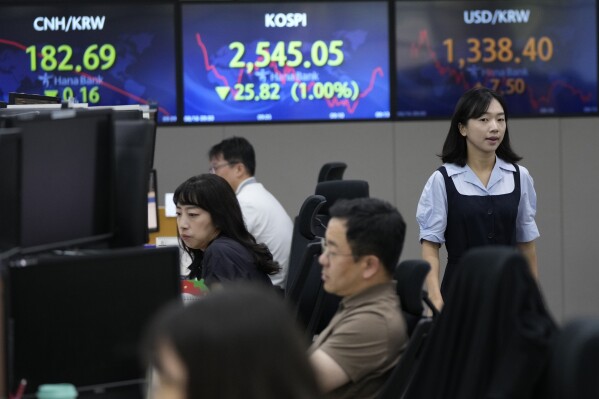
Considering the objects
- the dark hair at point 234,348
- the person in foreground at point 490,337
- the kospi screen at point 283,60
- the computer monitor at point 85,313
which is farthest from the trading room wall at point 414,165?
the dark hair at point 234,348

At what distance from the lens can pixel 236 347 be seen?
105 centimetres

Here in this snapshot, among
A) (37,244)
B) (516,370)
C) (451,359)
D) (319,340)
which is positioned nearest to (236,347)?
(516,370)

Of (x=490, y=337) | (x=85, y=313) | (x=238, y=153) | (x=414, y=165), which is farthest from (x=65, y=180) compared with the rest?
(x=414, y=165)

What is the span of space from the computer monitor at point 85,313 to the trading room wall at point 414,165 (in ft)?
14.1

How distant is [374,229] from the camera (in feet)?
8.80

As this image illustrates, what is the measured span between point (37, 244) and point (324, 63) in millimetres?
4290

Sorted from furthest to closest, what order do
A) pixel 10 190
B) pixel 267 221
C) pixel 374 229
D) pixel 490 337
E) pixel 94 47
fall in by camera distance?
pixel 94 47 → pixel 267 221 → pixel 374 229 → pixel 10 190 → pixel 490 337

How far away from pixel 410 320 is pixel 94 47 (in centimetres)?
421

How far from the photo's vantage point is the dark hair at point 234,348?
1056 millimetres

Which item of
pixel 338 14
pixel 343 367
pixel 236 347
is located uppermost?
pixel 338 14

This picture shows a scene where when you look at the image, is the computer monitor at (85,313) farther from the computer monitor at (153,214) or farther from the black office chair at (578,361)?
the computer monitor at (153,214)

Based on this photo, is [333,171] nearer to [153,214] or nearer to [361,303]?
[153,214]

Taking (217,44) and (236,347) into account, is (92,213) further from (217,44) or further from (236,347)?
(217,44)

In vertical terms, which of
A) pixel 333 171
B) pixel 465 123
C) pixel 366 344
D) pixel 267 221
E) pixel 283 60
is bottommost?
pixel 366 344
